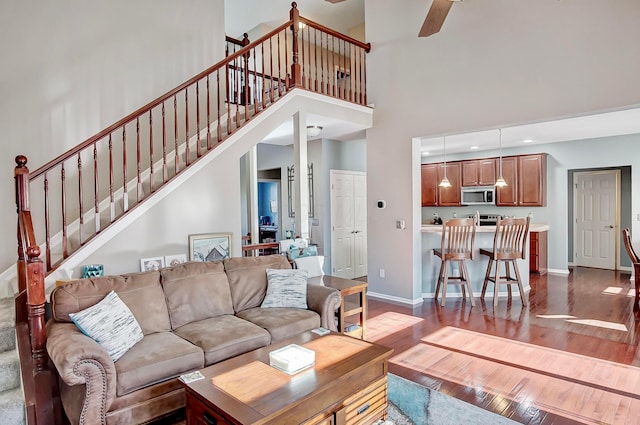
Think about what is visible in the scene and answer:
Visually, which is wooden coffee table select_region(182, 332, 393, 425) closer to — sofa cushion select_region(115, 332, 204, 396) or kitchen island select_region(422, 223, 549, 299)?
sofa cushion select_region(115, 332, 204, 396)

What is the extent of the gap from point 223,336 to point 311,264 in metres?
1.58

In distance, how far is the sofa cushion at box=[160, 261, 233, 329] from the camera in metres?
3.02

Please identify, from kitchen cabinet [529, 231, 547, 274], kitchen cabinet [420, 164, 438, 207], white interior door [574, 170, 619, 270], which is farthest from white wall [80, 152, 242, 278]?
white interior door [574, 170, 619, 270]

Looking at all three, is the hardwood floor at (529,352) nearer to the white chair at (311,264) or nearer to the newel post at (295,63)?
the white chair at (311,264)

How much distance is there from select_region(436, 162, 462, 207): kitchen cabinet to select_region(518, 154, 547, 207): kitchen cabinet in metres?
1.26

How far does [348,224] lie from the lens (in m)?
6.98

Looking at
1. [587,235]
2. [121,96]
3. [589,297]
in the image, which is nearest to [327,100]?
[121,96]

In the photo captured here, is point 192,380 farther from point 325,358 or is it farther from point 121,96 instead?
point 121,96

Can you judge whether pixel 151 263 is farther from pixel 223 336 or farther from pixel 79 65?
pixel 79 65

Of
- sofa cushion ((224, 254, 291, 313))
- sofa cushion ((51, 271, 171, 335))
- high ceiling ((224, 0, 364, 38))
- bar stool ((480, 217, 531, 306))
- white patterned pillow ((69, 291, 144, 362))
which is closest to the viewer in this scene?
white patterned pillow ((69, 291, 144, 362))

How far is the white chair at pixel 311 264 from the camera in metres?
4.05

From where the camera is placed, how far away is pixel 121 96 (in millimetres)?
4391

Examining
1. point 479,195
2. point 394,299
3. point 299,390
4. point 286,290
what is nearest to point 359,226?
point 394,299

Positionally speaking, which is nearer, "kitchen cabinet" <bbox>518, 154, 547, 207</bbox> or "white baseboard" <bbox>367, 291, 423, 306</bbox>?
"white baseboard" <bbox>367, 291, 423, 306</bbox>
